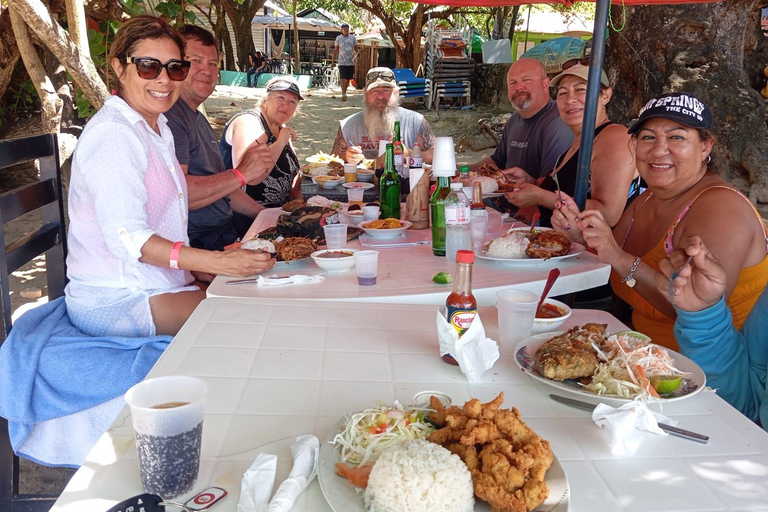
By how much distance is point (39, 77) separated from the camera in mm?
5590

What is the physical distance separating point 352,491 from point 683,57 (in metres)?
7.76

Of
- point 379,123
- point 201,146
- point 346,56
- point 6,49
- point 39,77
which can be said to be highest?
point 346,56

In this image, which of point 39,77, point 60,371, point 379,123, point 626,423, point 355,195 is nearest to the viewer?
point 626,423

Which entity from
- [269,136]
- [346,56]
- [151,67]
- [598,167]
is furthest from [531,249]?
[346,56]

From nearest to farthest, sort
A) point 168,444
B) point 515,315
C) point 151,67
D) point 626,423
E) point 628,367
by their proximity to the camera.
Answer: point 168,444 < point 626,423 < point 628,367 < point 515,315 < point 151,67

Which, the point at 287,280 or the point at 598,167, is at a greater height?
the point at 598,167

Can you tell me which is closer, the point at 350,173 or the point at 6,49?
the point at 350,173

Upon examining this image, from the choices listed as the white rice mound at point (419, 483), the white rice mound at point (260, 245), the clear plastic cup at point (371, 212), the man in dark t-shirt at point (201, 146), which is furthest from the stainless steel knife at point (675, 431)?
the man in dark t-shirt at point (201, 146)

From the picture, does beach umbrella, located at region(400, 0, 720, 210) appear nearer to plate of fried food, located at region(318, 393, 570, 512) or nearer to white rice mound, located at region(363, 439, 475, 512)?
plate of fried food, located at region(318, 393, 570, 512)

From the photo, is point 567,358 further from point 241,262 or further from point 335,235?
point 335,235

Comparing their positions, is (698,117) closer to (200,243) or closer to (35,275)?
(200,243)

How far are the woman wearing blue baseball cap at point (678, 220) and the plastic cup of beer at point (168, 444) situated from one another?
1899 millimetres

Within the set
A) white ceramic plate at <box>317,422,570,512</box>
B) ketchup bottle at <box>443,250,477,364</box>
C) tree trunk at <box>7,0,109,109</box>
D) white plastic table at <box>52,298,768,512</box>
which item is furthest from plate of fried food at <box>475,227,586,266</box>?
tree trunk at <box>7,0,109,109</box>

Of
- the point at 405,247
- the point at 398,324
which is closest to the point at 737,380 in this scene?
the point at 398,324
